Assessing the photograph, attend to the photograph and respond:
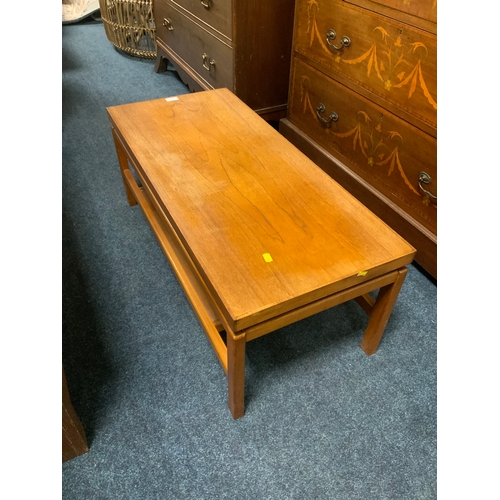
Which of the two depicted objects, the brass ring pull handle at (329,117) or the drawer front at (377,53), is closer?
the drawer front at (377,53)

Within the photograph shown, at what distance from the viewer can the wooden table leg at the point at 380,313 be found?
3.35 ft

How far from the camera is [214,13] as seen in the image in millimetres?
1882

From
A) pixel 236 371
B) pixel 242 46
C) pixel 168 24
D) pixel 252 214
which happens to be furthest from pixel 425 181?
pixel 168 24

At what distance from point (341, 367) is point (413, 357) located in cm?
23

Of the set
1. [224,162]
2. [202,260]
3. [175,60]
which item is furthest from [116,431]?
[175,60]

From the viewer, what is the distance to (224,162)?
1197mm

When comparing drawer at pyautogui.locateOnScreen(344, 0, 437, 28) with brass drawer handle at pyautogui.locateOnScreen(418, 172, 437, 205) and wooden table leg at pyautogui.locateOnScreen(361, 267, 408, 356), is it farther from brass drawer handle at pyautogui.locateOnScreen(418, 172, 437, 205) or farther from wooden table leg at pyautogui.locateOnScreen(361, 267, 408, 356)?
wooden table leg at pyautogui.locateOnScreen(361, 267, 408, 356)

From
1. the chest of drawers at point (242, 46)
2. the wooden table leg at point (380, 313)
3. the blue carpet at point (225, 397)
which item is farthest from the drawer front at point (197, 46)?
the wooden table leg at point (380, 313)

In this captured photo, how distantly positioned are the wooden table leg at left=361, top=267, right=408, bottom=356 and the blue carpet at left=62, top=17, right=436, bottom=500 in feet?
0.16

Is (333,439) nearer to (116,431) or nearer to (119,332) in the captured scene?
(116,431)

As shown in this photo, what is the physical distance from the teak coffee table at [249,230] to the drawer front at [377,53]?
16.1 inches

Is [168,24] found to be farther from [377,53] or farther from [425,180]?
[425,180]

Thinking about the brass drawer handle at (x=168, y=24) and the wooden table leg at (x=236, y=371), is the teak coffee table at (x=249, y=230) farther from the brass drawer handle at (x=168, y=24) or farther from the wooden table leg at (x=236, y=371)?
the brass drawer handle at (x=168, y=24)

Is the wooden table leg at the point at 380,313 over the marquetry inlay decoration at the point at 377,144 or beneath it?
beneath
